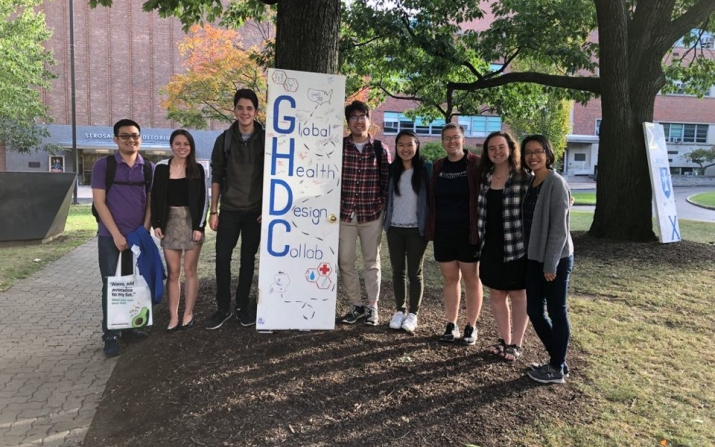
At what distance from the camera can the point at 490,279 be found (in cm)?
385

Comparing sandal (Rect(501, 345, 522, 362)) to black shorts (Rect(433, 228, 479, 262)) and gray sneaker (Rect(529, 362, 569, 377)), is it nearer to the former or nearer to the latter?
gray sneaker (Rect(529, 362, 569, 377))

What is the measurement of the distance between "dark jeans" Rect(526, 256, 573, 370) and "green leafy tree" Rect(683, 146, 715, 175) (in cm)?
4675

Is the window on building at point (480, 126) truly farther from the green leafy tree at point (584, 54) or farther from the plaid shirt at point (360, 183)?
the plaid shirt at point (360, 183)

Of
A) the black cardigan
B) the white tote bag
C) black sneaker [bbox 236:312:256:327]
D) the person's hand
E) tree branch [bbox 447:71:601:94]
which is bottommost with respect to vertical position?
black sneaker [bbox 236:312:256:327]

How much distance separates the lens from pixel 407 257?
4.54 m

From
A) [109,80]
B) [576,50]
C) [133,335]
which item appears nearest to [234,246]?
[133,335]

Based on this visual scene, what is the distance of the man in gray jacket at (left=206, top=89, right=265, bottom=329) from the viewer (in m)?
4.28

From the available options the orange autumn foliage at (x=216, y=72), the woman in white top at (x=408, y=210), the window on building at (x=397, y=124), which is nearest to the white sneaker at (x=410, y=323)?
the woman in white top at (x=408, y=210)

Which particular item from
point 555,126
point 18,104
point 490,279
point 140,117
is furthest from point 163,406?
point 140,117

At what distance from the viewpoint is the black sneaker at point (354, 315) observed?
15.3ft

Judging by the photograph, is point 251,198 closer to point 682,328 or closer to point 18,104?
point 682,328

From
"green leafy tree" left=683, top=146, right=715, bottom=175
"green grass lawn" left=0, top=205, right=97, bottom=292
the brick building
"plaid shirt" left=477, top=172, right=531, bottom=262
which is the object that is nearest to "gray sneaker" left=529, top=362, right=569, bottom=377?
"plaid shirt" left=477, top=172, right=531, bottom=262

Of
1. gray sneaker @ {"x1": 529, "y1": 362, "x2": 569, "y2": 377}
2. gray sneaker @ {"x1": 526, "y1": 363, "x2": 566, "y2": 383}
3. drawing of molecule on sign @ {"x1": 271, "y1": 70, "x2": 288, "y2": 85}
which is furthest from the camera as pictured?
drawing of molecule on sign @ {"x1": 271, "y1": 70, "x2": 288, "y2": 85}

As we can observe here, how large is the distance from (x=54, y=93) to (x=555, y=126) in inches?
1398
